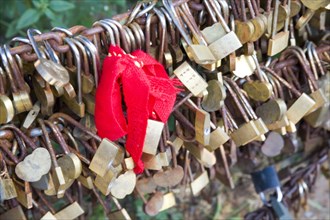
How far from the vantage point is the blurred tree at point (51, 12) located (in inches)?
55.4

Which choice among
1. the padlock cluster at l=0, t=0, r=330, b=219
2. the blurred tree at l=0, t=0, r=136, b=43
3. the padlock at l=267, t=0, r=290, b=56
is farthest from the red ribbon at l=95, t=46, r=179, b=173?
the blurred tree at l=0, t=0, r=136, b=43

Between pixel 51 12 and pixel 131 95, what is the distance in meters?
0.59

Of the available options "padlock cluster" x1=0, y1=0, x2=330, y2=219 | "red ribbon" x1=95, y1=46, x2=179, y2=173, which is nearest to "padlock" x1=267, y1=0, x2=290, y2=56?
"padlock cluster" x1=0, y1=0, x2=330, y2=219

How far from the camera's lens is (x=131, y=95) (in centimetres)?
90

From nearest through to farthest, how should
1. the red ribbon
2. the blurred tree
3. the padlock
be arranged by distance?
the red ribbon, the padlock, the blurred tree

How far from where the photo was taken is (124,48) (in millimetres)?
946

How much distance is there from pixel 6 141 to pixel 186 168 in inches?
15.0

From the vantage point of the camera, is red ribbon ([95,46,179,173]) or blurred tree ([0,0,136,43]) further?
blurred tree ([0,0,136,43])

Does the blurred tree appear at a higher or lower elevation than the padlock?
higher

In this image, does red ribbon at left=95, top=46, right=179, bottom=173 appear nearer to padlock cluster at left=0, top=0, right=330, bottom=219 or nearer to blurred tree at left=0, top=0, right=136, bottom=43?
padlock cluster at left=0, top=0, right=330, bottom=219

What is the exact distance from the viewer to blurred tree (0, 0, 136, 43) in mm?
1406

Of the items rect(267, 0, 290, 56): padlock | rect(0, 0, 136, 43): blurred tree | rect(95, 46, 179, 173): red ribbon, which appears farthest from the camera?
rect(0, 0, 136, 43): blurred tree

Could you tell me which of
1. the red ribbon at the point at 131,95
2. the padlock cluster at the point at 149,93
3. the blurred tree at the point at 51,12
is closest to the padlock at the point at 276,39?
the padlock cluster at the point at 149,93

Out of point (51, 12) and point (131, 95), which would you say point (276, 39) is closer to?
point (131, 95)
